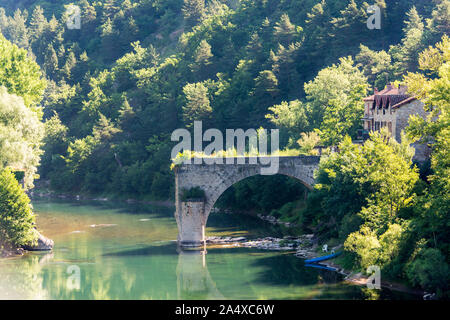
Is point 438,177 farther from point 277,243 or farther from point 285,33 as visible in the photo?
point 285,33

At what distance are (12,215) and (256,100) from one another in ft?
143

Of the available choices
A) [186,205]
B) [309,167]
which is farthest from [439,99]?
[186,205]

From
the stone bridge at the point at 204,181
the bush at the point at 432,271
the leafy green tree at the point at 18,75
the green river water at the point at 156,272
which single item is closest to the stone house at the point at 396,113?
the stone bridge at the point at 204,181

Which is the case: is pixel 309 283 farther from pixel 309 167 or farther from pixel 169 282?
pixel 309 167

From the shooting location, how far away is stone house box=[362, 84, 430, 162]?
51.1 meters

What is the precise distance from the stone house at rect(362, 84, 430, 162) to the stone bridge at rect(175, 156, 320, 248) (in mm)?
5806

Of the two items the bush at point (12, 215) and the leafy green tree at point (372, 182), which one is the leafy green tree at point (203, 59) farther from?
the leafy green tree at point (372, 182)

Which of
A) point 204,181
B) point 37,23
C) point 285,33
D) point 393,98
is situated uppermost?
point 37,23

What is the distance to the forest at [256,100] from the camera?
→ 42844mm

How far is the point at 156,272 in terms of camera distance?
154ft

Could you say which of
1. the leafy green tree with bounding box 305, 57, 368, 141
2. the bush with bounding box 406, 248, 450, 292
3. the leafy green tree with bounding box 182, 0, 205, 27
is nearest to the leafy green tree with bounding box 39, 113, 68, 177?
the leafy green tree with bounding box 182, 0, 205, 27

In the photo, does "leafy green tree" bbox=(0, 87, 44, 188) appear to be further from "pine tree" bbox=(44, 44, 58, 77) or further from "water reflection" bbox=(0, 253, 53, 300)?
"pine tree" bbox=(44, 44, 58, 77)

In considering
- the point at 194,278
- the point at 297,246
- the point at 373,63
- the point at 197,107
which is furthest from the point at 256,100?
the point at 194,278

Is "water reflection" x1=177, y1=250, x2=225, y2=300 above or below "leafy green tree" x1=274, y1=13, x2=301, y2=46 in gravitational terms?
below
